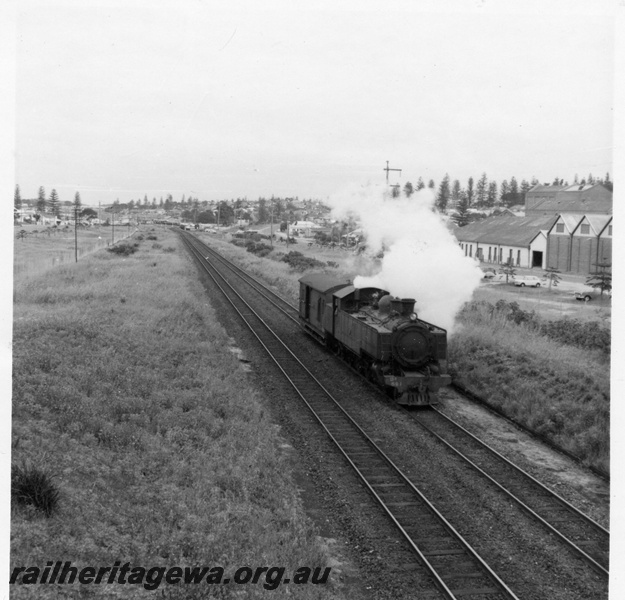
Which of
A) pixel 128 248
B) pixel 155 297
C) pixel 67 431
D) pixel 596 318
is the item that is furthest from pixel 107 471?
pixel 128 248

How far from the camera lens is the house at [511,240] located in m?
50.9

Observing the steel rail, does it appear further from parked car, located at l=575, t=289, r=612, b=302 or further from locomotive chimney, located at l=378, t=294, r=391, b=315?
parked car, located at l=575, t=289, r=612, b=302

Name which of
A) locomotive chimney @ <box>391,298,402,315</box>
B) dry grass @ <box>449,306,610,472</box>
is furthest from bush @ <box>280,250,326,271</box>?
locomotive chimney @ <box>391,298,402,315</box>

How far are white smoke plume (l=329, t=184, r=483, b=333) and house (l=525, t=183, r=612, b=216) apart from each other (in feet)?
→ 72.4

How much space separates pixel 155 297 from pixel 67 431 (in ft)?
56.1

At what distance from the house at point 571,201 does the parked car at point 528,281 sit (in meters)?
6.74

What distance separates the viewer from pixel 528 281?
4166 cm

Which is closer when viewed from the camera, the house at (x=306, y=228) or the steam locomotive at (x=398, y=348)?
the steam locomotive at (x=398, y=348)

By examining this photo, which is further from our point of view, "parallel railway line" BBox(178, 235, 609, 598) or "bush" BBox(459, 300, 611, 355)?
"bush" BBox(459, 300, 611, 355)

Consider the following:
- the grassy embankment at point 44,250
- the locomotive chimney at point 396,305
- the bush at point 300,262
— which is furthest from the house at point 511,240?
the grassy embankment at point 44,250

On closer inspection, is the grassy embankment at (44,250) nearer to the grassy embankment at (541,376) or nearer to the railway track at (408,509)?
the railway track at (408,509)

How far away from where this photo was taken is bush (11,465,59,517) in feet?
26.1

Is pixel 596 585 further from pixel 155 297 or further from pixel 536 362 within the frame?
pixel 155 297

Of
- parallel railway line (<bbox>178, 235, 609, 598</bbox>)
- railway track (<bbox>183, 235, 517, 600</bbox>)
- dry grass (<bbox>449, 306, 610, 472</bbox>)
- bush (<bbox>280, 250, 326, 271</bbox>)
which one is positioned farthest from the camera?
bush (<bbox>280, 250, 326, 271</bbox>)
